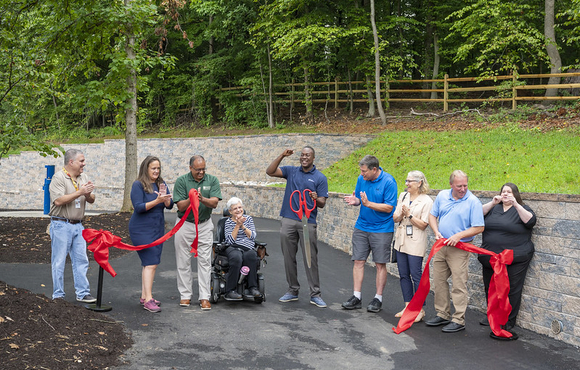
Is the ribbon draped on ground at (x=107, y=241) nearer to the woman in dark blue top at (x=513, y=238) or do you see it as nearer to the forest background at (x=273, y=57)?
the woman in dark blue top at (x=513, y=238)

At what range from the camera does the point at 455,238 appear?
19.4 ft

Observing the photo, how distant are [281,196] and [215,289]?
9.65 meters

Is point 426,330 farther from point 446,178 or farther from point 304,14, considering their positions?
point 304,14

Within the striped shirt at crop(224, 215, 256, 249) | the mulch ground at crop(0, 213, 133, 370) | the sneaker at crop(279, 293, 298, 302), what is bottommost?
the sneaker at crop(279, 293, 298, 302)

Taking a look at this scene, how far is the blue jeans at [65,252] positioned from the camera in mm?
6348

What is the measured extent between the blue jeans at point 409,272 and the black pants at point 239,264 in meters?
1.86

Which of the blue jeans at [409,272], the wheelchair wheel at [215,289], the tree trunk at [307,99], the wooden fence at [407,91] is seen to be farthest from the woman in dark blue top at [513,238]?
the tree trunk at [307,99]

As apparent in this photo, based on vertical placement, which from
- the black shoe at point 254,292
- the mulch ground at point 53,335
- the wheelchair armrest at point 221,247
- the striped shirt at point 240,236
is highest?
the striped shirt at point 240,236

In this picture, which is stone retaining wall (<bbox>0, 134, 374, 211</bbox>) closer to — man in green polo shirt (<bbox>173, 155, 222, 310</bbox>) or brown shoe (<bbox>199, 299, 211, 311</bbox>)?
man in green polo shirt (<bbox>173, 155, 222, 310</bbox>)

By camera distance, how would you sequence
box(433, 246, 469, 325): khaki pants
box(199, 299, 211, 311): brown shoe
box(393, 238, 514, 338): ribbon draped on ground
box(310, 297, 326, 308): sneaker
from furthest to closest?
box(310, 297, 326, 308): sneaker → box(199, 299, 211, 311): brown shoe → box(433, 246, 469, 325): khaki pants → box(393, 238, 514, 338): ribbon draped on ground

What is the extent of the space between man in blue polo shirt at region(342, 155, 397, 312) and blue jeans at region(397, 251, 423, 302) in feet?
0.86

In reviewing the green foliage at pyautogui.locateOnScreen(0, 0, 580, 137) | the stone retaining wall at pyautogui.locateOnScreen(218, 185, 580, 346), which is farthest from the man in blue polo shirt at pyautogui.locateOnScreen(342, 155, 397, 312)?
the green foliage at pyautogui.locateOnScreen(0, 0, 580, 137)

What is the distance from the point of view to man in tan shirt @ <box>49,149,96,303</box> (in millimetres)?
6293

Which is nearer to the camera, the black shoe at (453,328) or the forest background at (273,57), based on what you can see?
the black shoe at (453,328)
